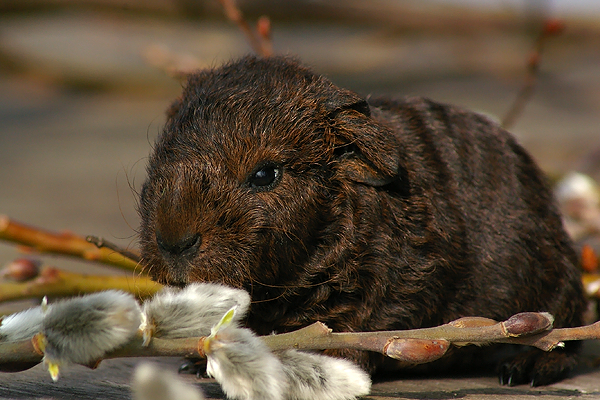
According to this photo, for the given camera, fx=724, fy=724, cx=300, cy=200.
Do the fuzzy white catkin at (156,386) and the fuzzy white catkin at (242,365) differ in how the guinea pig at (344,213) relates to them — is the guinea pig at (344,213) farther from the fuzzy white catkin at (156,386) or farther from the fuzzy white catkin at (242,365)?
the fuzzy white catkin at (156,386)

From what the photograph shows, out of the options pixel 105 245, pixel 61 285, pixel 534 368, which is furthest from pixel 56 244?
pixel 534 368

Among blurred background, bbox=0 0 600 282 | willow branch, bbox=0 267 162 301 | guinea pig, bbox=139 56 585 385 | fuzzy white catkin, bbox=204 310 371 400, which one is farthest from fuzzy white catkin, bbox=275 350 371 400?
blurred background, bbox=0 0 600 282

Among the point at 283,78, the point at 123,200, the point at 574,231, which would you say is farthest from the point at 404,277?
the point at 123,200

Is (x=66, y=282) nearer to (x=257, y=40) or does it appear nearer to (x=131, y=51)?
(x=257, y=40)

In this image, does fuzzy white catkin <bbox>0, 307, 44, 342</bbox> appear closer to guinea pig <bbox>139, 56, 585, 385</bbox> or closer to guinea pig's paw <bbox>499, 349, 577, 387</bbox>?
guinea pig <bbox>139, 56, 585, 385</bbox>

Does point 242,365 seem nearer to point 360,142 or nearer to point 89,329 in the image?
point 89,329
